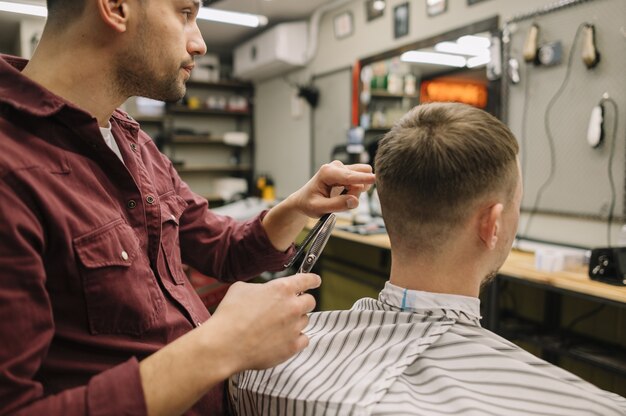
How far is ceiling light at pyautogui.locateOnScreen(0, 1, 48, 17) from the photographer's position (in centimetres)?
499

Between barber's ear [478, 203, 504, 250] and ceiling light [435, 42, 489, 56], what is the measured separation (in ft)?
8.33

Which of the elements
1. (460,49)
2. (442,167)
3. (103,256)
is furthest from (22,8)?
(442,167)

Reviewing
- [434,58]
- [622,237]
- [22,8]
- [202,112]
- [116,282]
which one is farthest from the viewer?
[202,112]

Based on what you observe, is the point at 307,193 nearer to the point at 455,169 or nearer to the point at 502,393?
the point at 455,169

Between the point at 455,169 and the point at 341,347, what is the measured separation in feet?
1.61

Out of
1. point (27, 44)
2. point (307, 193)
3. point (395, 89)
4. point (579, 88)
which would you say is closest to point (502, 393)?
point (307, 193)

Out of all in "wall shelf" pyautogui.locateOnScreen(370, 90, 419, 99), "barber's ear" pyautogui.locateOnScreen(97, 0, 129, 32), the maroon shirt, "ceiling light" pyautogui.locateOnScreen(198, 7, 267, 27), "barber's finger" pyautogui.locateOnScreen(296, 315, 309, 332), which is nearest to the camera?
the maroon shirt

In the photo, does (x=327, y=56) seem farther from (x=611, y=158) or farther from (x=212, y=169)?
(x=611, y=158)

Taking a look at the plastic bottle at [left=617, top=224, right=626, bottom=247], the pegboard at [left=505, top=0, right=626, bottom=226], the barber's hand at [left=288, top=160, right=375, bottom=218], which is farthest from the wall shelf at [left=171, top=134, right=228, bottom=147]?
the barber's hand at [left=288, top=160, right=375, bottom=218]

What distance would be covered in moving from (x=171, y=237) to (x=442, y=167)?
2.36ft

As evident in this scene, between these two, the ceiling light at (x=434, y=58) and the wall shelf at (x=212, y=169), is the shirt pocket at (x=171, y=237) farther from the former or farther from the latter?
the wall shelf at (x=212, y=169)

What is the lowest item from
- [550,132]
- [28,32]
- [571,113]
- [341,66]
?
[550,132]

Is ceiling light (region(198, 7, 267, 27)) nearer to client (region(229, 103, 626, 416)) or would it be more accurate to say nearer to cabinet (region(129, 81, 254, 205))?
cabinet (region(129, 81, 254, 205))

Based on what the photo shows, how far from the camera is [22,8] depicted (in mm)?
5074
